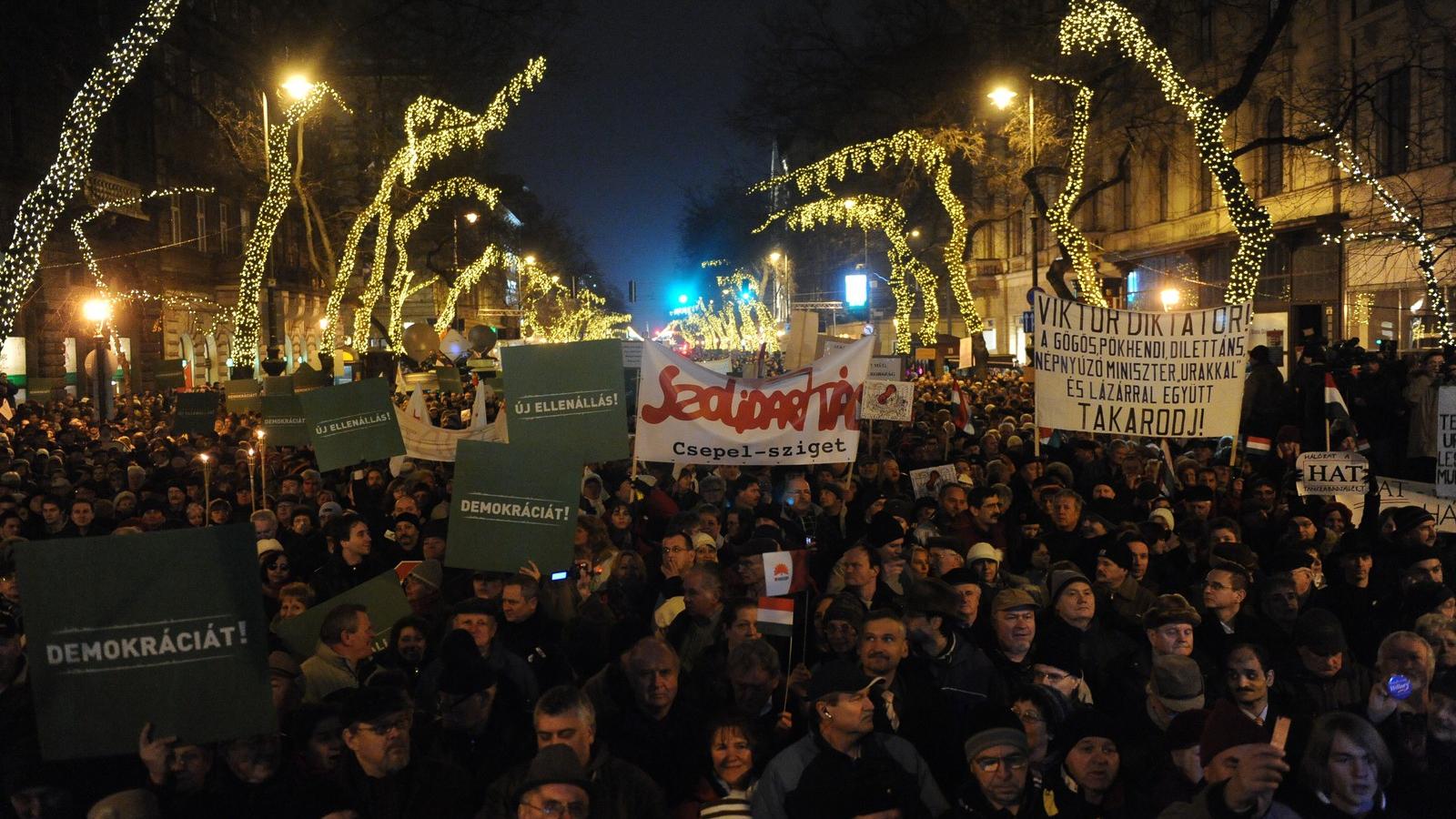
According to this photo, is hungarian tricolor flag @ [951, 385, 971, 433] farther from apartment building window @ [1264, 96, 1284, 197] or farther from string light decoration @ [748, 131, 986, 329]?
apartment building window @ [1264, 96, 1284, 197]

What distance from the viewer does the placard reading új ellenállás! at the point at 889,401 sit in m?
16.2

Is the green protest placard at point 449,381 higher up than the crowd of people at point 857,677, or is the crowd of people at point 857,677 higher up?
the green protest placard at point 449,381

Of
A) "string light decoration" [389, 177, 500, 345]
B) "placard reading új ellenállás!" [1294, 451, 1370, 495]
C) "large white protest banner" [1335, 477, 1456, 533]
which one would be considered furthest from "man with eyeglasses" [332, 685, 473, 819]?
"string light decoration" [389, 177, 500, 345]

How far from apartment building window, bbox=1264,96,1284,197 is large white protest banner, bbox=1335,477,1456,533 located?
2451cm

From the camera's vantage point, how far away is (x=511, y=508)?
7645 millimetres

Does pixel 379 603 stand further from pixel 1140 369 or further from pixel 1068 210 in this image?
pixel 1068 210

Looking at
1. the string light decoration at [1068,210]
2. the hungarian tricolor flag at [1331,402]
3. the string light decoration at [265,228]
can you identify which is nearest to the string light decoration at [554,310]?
the string light decoration at [265,228]

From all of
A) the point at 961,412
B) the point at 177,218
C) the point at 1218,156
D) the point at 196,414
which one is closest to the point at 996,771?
the point at 961,412

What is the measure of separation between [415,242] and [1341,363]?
63.6m

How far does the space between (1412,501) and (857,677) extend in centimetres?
675

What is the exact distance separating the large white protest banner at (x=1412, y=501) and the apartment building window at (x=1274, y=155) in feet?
80.4

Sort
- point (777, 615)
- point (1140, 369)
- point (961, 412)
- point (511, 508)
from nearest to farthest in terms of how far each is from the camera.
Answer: point (777, 615) < point (511, 508) < point (1140, 369) < point (961, 412)

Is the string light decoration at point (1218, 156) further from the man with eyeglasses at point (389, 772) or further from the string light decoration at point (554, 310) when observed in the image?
the string light decoration at point (554, 310)

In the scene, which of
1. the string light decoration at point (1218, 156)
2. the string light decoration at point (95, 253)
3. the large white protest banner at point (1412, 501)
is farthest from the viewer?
the string light decoration at point (95, 253)
